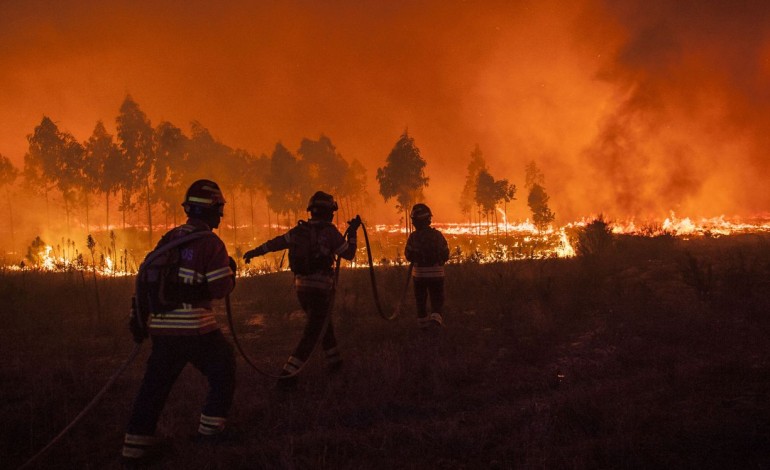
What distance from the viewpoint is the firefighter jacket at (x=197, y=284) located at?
13.5ft

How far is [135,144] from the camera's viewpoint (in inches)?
1687

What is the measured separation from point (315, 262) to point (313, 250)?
18 centimetres

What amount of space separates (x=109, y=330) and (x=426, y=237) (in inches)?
281

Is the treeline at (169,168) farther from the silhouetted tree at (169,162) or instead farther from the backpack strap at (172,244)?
the backpack strap at (172,244)

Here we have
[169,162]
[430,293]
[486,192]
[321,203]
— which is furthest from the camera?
[486,192]

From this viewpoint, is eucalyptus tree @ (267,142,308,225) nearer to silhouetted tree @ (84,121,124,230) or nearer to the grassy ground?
silhouetted tree @ (84,121,124,230)

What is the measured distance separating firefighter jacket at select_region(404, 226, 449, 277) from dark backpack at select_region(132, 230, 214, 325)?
17.6 ft

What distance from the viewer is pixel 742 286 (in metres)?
9.22

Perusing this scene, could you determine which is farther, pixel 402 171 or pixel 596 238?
pixel 402 171

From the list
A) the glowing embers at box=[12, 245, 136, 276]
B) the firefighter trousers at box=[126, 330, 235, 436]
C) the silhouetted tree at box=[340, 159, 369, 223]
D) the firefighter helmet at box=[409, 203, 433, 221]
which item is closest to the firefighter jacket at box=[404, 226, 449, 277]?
the firefighter helmet at box=[409, 203, 433, 221]

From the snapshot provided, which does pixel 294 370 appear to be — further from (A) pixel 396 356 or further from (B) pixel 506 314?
(B) pixel 506 314

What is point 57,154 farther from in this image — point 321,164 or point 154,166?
point 321,164

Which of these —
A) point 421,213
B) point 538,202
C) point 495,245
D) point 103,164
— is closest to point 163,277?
point 421,213

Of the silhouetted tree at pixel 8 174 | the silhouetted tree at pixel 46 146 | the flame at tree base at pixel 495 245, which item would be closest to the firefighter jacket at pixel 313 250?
the flame at tree base at pixel 495 245
